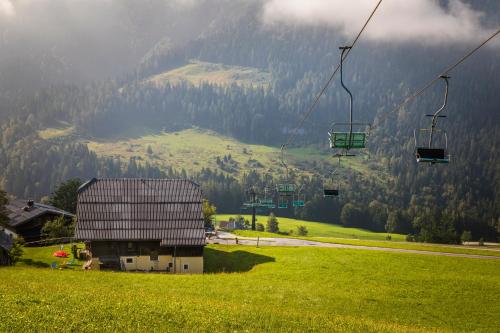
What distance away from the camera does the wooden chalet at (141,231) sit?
61.4 meters

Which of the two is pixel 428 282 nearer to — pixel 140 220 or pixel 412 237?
pixel 140 220

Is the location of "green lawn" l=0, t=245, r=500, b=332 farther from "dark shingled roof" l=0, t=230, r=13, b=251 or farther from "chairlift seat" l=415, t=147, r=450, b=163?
"dark shingled roof" l=0, t=230, r=13, b=251

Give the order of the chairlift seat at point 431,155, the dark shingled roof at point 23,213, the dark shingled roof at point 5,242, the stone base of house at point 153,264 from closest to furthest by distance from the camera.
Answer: the chairlift seat at point 431,155, the dark shingled roof at point 5,242, the stone base of house at point 153,264, the dark shingled roof at point 23,213

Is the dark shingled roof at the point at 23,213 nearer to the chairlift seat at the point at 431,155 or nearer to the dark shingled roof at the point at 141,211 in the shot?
the dark shingled roof at the point at 141,211

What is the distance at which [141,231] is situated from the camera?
62.1 metres

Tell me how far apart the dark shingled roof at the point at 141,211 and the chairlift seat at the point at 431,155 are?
3884cm

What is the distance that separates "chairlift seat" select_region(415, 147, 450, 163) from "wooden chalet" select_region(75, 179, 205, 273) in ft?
128

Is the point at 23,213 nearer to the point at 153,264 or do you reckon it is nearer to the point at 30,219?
the point at 30,219

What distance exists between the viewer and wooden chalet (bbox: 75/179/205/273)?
61.4m

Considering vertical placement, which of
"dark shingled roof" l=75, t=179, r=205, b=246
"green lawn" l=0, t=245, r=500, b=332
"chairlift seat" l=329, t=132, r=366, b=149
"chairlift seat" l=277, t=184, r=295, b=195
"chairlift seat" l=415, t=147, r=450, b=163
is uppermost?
"chairlift seat" l=329, t=132, r=366, b=149

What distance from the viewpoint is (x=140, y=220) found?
63.2 metres

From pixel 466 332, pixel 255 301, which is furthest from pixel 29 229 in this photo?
pixel 466 332

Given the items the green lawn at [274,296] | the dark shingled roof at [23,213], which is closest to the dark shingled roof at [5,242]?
the green lawn at [274,296]

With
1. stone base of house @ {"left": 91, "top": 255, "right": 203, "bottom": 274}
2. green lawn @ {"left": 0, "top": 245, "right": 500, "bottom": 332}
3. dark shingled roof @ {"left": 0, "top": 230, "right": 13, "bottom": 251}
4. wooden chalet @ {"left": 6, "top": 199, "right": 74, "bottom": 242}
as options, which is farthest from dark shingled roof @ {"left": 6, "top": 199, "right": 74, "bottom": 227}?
green lawn @ {"left": 0, "top": 245, "right": 500, "bottom": 332}
